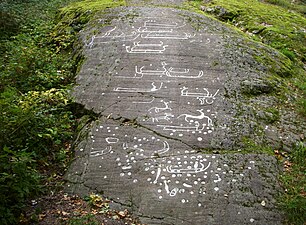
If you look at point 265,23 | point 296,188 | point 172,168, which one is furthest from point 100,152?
point 265,23

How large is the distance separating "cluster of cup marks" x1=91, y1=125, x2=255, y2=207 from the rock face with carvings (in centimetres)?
2

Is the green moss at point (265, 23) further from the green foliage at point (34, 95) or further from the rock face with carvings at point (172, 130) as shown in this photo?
the green foliage at point (34, 95)

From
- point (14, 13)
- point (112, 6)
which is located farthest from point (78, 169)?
point (14, 13)

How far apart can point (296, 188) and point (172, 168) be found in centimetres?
180

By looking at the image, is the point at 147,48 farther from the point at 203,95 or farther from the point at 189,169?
the point at 189,169

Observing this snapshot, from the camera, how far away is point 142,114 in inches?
232

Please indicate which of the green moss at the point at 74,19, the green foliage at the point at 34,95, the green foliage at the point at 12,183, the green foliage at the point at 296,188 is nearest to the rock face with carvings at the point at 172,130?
the green foliage at the point at 296,188

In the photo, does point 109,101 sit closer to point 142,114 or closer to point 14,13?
point 142,114

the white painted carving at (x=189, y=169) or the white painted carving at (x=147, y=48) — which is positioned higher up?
the white painted carving at (x=147, y=48)

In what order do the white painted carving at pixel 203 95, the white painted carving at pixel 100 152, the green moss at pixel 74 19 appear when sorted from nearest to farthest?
the white painted carving at pixel 100 152, the white painted carving at pixel 203 95, the green moss at pixel 74 19

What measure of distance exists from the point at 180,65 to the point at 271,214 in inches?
145

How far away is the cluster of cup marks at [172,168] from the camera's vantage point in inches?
184

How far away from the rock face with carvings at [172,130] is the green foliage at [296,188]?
0.50ft

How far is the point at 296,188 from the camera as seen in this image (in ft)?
15.4
